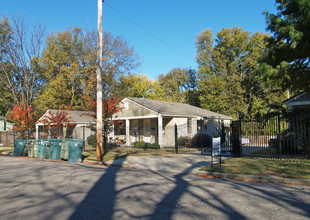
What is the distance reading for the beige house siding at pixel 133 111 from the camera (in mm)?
22355

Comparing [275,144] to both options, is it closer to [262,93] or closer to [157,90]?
[262,93]

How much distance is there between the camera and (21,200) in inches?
240

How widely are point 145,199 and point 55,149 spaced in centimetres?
1096

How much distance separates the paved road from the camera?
5094 millimetres

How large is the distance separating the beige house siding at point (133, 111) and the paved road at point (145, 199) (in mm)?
13780

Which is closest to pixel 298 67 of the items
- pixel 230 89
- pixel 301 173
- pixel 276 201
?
pixel 301 173

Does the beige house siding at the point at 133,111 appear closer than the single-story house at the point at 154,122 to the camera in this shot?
Yes

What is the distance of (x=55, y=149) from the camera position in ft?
51.1

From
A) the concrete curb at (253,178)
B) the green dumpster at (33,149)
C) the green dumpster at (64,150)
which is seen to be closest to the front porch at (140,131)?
the green dumpster at (33,149)

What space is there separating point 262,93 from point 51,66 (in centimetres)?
3006

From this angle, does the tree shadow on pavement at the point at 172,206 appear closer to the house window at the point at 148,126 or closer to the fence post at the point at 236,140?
the fence post at the point at 236,140

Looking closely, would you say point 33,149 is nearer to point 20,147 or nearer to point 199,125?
point 20,147

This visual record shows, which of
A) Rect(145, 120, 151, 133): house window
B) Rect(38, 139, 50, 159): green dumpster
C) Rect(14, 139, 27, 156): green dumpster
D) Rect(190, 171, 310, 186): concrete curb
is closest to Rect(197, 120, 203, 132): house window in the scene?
Rect(145, 120, 151, 133): house window

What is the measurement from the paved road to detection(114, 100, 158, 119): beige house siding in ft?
45.2
